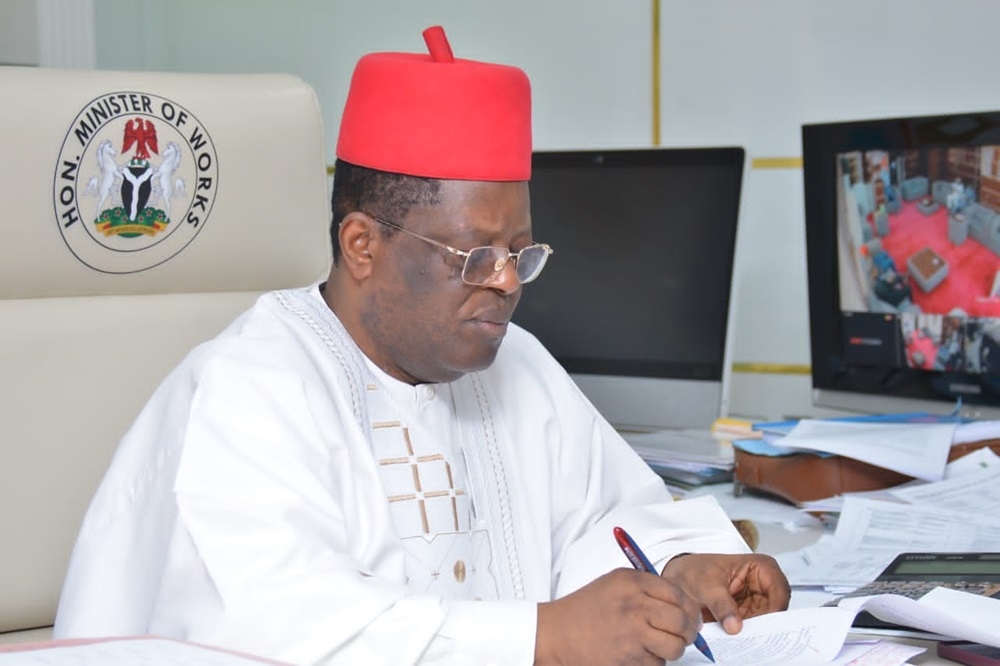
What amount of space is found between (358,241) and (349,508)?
1.01ft

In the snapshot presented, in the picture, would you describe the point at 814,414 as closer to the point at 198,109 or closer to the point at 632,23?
the point at 632,23

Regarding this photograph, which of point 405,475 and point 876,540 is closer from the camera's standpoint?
point 405,475

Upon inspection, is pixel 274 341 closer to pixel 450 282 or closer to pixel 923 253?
pixel 450 282

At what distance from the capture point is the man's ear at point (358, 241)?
1.43 meters

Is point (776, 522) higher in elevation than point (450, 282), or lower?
lower

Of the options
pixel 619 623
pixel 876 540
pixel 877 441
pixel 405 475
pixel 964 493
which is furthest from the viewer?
pixel 877 441

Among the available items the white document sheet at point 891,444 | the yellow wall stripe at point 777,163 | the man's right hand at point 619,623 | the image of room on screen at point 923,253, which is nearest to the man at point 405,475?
the man's right hand at point 619,623

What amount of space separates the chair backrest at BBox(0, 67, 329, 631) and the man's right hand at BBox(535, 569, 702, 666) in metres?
0.70

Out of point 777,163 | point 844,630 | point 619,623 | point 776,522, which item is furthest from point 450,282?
point 777,163

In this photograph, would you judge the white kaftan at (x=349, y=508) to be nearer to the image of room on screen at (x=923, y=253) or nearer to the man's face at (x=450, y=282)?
the man's face at (x=450, y=282)

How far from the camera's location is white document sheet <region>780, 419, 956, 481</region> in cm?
193

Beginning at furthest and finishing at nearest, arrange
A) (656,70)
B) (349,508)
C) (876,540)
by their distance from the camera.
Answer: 1. (656,70)
2. (876,540)
3. (349,508)

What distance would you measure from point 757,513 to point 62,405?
3.30 feet

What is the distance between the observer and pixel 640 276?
2.44m
